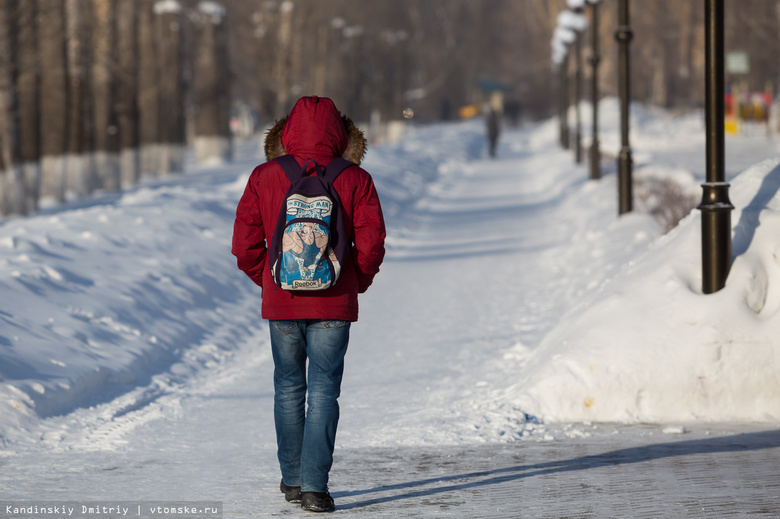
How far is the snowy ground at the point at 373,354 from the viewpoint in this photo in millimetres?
6379

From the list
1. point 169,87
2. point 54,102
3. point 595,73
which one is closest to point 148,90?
point 169,87

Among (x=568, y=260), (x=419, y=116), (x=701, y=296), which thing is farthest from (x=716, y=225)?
(x=419, y=116)

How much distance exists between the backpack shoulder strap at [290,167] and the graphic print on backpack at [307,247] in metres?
0.13

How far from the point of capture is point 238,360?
356 inches

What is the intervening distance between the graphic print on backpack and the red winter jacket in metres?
0.12

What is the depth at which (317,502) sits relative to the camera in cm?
494

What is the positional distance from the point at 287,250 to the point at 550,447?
7.37 ft

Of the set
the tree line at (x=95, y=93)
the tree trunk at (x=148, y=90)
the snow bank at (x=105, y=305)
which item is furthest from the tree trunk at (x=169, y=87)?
the snow bank at (x=105, y=305)

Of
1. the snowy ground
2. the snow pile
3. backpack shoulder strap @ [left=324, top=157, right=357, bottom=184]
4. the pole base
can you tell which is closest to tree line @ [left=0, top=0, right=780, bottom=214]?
the snow pile

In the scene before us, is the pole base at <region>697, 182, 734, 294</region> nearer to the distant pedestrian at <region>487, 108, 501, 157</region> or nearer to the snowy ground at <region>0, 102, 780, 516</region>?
the snowy ground at <region>0, 102, 780, 516</region>

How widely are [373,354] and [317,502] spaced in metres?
4.16

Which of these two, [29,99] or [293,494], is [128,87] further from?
[293,494]

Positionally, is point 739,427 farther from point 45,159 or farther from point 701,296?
point 45,159

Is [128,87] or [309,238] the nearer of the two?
[309,238]
